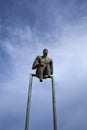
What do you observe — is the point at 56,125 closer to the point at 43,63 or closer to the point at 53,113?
the point at 53,113

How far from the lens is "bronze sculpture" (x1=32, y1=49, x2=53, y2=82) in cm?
1129

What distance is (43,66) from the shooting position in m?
11.6

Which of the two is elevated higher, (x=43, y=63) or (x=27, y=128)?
(x=43, y=63)

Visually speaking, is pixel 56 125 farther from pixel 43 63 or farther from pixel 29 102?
pixel 43 63

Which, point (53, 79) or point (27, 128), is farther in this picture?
point (53, 79)

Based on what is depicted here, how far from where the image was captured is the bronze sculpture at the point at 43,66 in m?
11.3

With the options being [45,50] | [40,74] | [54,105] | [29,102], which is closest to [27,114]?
[29,102]

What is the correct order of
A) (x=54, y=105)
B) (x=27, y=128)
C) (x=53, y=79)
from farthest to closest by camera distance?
(x=53, y=79), (x=54, y=105), (x=27, y=128)

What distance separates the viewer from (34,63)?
11656mm

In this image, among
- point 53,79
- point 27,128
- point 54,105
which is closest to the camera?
point 27,128

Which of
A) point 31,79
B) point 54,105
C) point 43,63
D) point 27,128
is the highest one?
point 43,63

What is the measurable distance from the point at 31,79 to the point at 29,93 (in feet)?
2.38

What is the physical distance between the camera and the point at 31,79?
10992mm

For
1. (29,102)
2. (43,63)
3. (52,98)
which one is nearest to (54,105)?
(52,98)
